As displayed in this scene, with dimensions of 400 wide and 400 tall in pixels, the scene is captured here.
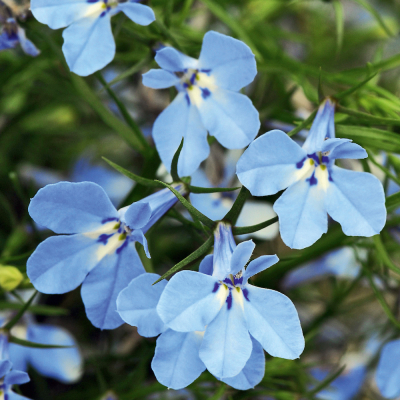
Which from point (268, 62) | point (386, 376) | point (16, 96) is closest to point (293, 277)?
point (386, 376)

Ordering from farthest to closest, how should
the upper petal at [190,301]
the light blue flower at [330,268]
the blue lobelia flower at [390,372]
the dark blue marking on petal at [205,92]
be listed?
the light blue flower at [330,268]
the blue lobelia flower at [390,372]
the dark blue marking on petal at [205,92]
the upper petal at [190,301]

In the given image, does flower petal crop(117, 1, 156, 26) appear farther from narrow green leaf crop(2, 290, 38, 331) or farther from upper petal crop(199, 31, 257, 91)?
narrow green leaf crop(2, 290, 38, 331)

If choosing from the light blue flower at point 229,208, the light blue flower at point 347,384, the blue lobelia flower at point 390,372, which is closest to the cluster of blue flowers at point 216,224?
the light blue flower at point 229,208

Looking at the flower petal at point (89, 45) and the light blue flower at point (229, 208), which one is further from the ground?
the flower petal at point (89, 45)

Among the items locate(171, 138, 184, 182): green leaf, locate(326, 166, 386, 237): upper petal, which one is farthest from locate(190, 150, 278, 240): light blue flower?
locate(326, 166, 386, 237): upper petal

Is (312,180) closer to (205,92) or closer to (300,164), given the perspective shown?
(300,164)

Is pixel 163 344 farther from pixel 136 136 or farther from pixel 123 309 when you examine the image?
pixel 136 136

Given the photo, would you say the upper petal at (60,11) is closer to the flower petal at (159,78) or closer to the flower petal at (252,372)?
the flower petal at (159,78)
